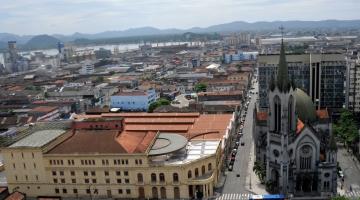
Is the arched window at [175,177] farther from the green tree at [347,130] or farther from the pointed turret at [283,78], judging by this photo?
the green tree at [347,130]

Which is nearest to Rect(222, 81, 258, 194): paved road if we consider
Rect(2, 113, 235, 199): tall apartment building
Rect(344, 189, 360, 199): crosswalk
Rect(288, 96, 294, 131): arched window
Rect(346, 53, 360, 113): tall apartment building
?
Rect(2, 113, 235, 199): tall apartment building

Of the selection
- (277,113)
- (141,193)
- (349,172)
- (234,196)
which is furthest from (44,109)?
(349,172)

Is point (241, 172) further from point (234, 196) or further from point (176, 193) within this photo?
point (176, 193)

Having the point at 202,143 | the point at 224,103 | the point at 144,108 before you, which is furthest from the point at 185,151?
the point at 144,108

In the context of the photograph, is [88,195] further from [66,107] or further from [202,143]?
[66,107]

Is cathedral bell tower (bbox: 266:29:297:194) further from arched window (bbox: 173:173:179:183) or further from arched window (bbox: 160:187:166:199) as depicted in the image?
arched window (bbox: 160:187:166:199)
